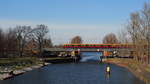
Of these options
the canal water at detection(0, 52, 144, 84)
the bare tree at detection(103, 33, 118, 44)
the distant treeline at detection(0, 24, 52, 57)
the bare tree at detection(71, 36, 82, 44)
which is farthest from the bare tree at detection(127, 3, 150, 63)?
the bare tree at detection(71, 36, 82, 44)

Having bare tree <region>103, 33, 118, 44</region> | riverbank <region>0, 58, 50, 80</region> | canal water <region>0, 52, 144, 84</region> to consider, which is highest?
bare tree <region>103, 33, 118, 44</region>

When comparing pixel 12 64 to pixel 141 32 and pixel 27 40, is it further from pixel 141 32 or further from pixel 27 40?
pixel 27 40

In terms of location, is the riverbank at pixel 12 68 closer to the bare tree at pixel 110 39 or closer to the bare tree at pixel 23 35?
the bare tree at pixel 23 35

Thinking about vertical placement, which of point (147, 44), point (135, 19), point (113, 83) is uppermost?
point (135, 19)

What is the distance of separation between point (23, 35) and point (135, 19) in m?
65.4

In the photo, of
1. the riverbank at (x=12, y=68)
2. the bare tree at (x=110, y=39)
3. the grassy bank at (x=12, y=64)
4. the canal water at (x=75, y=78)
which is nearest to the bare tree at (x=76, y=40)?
the bare tree at (x=110, y=39)

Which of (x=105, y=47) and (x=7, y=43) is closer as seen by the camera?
(x=7, y=43)

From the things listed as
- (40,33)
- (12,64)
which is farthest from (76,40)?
(12,64)

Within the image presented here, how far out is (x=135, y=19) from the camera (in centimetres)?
8256

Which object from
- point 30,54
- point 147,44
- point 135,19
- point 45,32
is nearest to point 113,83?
point 147,44

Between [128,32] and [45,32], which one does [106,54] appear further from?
[128,32]

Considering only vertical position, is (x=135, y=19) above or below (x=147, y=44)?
above

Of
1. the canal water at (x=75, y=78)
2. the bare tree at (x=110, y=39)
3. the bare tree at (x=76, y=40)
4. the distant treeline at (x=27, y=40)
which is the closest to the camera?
the canal water at (x=75, y=78)

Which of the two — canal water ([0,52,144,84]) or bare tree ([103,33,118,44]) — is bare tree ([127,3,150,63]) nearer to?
canal water ([0,52,144,84])
